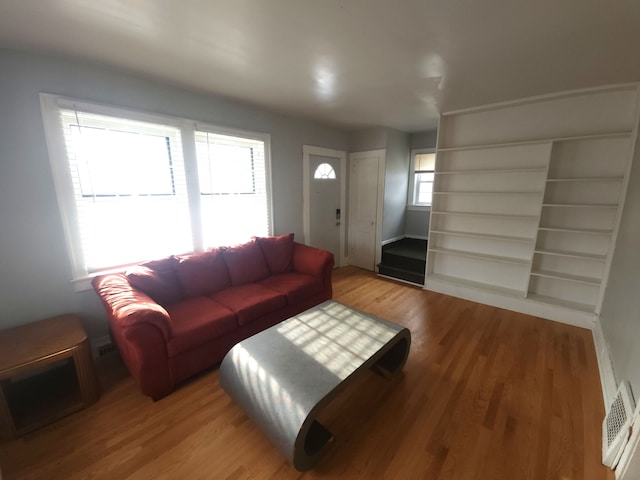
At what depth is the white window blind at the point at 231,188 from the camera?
111 inches

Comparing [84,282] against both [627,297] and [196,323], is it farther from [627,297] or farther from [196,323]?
[627,297]

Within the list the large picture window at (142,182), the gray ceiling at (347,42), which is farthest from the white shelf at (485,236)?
the large picture window at (142,182)

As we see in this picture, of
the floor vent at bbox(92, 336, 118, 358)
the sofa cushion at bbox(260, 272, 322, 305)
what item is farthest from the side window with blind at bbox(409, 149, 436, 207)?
the floor vent at bbox(92, 336, 118, 358)

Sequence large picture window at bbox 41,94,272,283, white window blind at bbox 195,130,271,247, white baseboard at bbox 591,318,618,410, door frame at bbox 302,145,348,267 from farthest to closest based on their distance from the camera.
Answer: door frame at bbox 302,145,348,267 → white window blind at bbox 195,130,271,247 → large picture window at bbox 41,94,272,283 → white baseboard at bbox 591,318,618,410

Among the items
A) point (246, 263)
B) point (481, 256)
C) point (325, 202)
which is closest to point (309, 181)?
point (325, 202)

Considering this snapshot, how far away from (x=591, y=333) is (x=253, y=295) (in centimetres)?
346

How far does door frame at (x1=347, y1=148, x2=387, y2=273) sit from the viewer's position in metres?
4.15

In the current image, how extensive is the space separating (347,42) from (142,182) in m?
2.12

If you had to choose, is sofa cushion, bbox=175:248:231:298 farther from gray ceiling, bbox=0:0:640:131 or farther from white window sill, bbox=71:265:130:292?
gray ceiling, bbox=0:0:640:131

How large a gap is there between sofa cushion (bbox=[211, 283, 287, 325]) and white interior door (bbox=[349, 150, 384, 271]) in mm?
2368

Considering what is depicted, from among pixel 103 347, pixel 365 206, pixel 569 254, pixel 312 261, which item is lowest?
pixel 103 347

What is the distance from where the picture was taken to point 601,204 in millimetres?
2561

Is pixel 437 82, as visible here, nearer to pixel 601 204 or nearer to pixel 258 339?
pixel 601 204

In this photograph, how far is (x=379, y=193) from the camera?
4258mm
